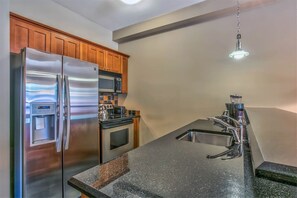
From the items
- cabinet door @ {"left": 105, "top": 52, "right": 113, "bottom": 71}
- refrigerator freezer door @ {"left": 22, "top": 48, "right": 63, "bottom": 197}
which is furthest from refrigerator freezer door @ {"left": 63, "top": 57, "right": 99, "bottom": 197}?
cabinet door @ {"left": 105, "top": 52, "right": 113, "bottom": 71}

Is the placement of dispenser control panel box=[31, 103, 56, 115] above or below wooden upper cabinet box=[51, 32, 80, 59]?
below

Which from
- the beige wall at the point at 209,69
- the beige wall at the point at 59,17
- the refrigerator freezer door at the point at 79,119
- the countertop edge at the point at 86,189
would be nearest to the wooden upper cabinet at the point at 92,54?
the beige wall at the point at 59,17

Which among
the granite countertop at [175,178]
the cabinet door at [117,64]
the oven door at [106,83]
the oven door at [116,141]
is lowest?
the oven door at [116,141]

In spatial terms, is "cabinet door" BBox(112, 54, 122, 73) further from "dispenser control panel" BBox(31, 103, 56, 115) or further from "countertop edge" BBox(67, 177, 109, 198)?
"countertop edge" BBox(67, 177, 109, 198)

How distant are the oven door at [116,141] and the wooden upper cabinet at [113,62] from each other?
1.17 metres

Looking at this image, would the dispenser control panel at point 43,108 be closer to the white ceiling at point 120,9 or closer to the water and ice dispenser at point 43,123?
the water and ice dispenser at point 43,123

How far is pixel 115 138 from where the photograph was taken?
110 inches

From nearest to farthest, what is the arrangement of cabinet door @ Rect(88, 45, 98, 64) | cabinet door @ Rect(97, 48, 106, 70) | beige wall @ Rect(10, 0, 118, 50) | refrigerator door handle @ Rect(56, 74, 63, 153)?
refrigerator door handle @ Rect(56, 74, 63, 153) < beige wall @ Rect(10, 0, 118, 50) < cabinet door @ Rect(88, 45, 98, 64) < cabinet door @ Rect(97, 48, 106, 70)

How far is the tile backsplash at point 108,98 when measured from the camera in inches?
131

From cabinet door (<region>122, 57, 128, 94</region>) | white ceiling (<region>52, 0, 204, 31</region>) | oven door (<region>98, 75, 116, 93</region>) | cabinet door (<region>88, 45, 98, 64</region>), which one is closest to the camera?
white ceiling (<region>52, 0, 204, 31</region>)

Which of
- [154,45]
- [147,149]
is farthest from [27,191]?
[154,45]

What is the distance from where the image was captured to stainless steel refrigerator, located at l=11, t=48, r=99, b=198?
158 centimetres

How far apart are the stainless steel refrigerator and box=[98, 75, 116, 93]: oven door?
33.9 inches

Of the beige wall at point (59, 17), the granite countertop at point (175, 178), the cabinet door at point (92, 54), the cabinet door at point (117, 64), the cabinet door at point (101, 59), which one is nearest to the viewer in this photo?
the granite countertop at point (175, 178)
